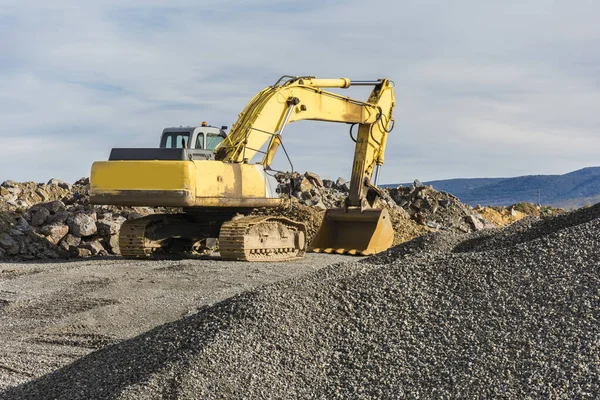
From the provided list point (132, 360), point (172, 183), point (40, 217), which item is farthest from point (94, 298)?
point (40, 217)

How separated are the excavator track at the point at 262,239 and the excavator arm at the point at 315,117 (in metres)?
1.04

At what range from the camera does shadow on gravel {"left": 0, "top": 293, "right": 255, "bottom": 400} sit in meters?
6.03

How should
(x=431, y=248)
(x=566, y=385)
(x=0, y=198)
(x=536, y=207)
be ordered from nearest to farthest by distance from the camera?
1. (x=566, y=385)
2. (x=431, y=248)
3. (x=0, y=198)
4. (x=536, y=207)

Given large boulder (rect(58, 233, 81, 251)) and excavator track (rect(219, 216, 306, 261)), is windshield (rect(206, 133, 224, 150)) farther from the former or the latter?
large boulder (rect(58, 233, 81, 251))

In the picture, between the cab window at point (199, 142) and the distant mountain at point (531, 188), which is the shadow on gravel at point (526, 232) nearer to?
the cab window at point (199, 142)

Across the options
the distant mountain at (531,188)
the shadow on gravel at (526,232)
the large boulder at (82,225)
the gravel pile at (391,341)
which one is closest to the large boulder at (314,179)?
the large boulder at (82,225)

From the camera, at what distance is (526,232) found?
9586 mm

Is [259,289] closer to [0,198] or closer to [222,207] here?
[222,207]

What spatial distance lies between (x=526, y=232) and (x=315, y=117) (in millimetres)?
6547

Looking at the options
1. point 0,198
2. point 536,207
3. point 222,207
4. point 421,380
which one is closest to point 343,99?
point 222,207

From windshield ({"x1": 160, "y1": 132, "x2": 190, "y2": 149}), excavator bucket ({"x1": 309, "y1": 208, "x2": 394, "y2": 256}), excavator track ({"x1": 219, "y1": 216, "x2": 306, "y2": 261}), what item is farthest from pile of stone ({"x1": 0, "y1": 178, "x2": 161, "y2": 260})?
excavator bucket ({"x1": 309, "y1": 208, "x2": 394, "y2": 256})

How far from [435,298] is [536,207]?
23.9 meters

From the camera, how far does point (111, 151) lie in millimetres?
13453

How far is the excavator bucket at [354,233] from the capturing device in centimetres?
1545
